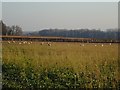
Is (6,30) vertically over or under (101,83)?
over

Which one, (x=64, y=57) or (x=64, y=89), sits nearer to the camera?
(x=64, y=89)

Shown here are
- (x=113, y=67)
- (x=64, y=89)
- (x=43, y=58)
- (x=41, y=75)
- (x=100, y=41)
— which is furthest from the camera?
(x=100, y=41)

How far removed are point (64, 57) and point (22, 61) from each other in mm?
1902

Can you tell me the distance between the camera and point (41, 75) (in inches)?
416

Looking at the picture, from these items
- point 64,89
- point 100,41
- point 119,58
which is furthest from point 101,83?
point 100,41

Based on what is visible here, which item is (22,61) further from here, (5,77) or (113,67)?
(113,67)

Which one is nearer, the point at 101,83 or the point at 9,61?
the point at 101,83

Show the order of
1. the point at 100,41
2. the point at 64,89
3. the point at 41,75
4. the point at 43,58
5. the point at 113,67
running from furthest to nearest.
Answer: the point at 100,41, the point at 43,58, the point at 113,67, the point at 41,75, the point at 64,89

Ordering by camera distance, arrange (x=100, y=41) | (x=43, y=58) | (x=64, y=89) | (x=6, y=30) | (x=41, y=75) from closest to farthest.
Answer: (x=64, y=89), (x=41, y=75), (x=43, y=58), (x=100, y=41), (x=6, y=30)

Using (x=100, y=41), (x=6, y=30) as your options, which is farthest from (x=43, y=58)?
(x=6, y=30)

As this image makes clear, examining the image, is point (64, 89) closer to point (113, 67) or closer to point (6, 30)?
point (113, 67)

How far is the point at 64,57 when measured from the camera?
42.3 feet

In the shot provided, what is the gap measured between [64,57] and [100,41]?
13.8 metres

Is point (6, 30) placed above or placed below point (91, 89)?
above
